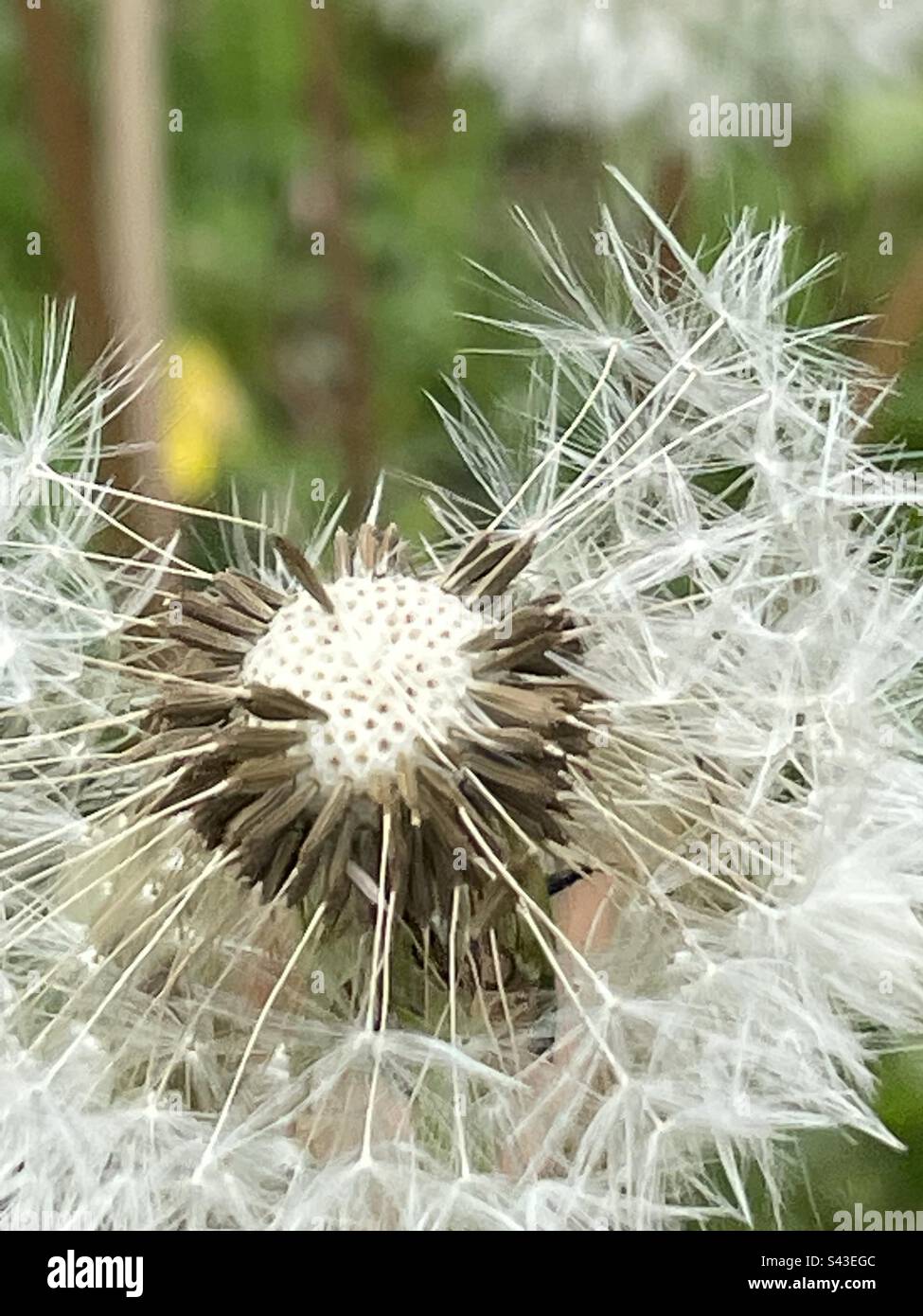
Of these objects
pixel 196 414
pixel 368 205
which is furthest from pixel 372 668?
pixel 368 205

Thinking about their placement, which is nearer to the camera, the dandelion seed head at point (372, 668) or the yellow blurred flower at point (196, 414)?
the dandelion seed head at point (372, 668)

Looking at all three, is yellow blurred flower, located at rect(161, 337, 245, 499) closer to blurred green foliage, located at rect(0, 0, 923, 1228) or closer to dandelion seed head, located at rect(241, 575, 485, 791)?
blurred green foliage, located at rect(0, 0, 923, 1228)

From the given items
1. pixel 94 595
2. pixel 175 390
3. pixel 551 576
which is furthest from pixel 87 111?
pixel 551 576

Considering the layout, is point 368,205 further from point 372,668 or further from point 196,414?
point 372,668

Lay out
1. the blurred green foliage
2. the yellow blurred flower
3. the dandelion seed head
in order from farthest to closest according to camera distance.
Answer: the blurred green foliage → the yellow blurred flower → the dandelion seed head

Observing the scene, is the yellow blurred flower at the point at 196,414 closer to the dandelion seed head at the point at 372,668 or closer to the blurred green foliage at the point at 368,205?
the blurred green foliage at the point at 368,205

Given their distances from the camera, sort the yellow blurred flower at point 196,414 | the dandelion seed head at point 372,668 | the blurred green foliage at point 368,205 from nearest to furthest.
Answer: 1. the dandelion seed head at point 372,668
2. the yellow blurred flower at point 196,414
3. the blurred green foliage at point 368,205

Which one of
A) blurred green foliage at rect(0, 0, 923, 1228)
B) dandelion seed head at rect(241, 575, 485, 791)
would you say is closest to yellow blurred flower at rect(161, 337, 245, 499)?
blurred green foliage at rect(0, 0, 923, 1228)

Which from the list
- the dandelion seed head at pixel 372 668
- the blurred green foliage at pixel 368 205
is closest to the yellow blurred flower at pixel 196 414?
the blurred green foliage at pixel 368 205

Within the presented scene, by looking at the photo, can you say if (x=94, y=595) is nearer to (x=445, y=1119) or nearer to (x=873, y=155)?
(x=445, y=1119)
